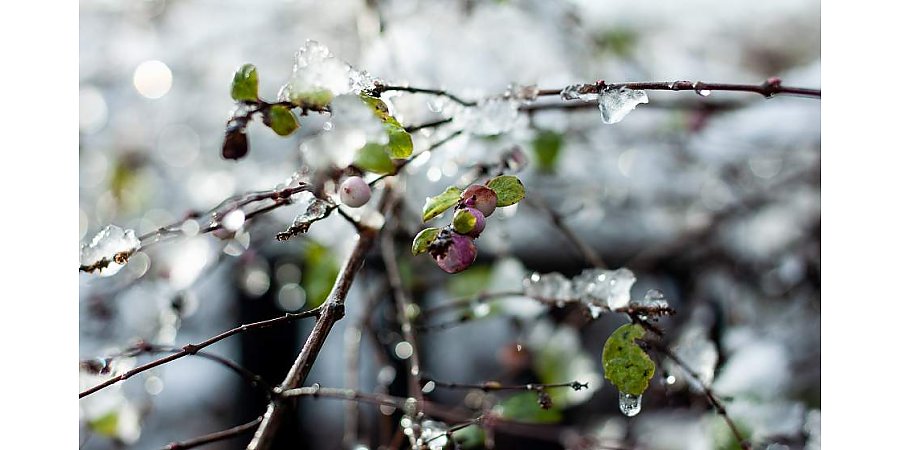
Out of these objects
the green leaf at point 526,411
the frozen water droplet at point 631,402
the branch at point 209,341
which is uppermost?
the branch at point 209,341

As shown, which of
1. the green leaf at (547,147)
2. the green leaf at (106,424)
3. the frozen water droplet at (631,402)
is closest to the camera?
the frozen water droplet at (631,402)

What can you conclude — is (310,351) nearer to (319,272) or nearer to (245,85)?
(245,85)

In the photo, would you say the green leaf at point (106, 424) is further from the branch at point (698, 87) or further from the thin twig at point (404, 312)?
the branch at point (698, 87)

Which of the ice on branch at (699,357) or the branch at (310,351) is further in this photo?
the ice on branch at (699,357)

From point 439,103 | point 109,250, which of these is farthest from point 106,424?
point 439,103

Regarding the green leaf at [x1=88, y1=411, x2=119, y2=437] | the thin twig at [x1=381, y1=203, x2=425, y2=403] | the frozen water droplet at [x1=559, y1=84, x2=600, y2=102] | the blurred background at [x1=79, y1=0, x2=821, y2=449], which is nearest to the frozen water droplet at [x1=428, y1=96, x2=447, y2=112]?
the blurred background at [x1=79, y1=0, x2=821, y2=449]

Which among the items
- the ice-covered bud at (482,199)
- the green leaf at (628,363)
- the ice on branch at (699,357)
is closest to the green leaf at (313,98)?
→ the ice-covered bud at (482,199)

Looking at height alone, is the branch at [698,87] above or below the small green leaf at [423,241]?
above
